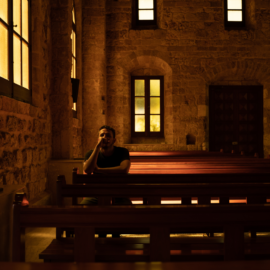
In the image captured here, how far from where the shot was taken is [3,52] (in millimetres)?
A: 3418

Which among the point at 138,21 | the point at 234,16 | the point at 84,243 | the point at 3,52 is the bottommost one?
the point at 84,243

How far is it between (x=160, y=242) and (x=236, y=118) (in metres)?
9.33

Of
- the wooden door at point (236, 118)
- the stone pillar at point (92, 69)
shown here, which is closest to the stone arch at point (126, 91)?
the stone pillar at point (92, 69)

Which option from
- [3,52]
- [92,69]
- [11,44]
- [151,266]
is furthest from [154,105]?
[151,266]

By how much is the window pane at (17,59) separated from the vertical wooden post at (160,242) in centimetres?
308

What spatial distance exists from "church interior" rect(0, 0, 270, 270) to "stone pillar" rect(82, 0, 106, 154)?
0.03 m

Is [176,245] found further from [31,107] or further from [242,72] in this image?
[242,72]

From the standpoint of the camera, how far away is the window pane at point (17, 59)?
380cm

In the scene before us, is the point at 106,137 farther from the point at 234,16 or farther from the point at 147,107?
the point at 234,16

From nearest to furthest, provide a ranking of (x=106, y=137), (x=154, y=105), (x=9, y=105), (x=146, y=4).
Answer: (x=9, y=105), (x=106, y=137), (x=146, y=4), (x=154, y=105)

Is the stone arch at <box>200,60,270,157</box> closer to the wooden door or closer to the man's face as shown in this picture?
the wooden door

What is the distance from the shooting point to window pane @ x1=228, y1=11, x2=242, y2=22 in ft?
33.2

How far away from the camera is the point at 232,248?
128cm

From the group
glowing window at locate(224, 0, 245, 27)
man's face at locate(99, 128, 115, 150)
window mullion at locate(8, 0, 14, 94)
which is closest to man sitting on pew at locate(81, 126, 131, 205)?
man's face at locate(99, 128, 115, 150)
